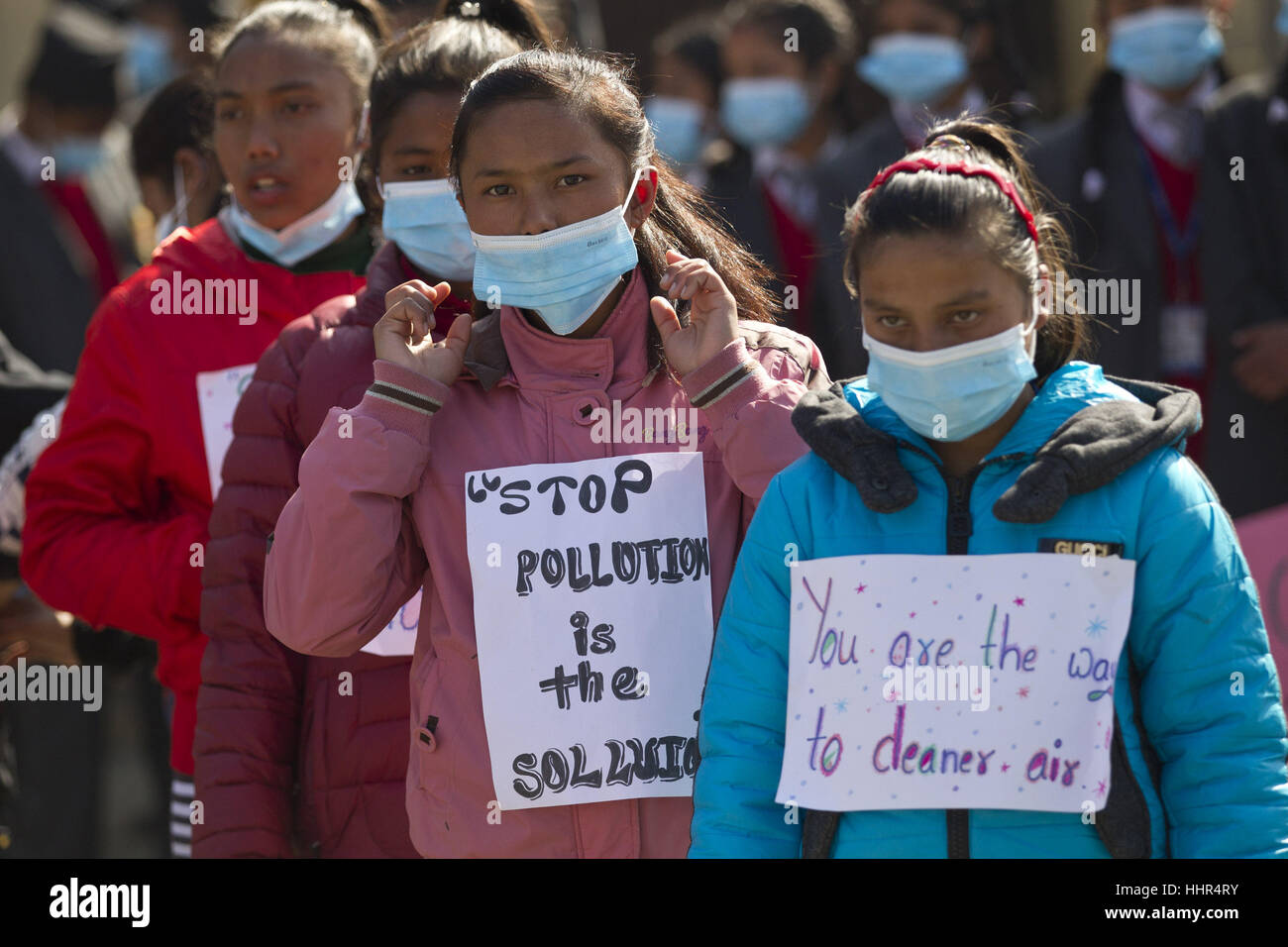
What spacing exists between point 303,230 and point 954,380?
79.4 inches

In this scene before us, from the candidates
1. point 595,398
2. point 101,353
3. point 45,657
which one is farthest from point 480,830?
point 45,657

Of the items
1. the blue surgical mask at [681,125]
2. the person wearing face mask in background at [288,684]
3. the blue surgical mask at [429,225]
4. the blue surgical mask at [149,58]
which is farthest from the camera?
the blue surgical mask at [149,58]

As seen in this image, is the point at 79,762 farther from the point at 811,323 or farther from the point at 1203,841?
the point at 1203,841

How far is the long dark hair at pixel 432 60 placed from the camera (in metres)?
3.91

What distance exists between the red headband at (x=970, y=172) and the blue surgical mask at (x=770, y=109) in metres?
4.93

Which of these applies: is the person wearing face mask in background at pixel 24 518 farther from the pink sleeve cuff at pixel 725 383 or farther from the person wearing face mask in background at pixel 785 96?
the person wearing face mask in background at pixel 785 96

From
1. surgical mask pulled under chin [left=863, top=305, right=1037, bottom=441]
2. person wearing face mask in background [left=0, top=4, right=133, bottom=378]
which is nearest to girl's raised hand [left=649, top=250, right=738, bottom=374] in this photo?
surgical mask pulled under chin [left=863, top=305, right=1037, bottom=441]

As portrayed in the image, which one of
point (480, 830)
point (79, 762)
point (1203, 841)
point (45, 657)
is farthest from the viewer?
point (79, 762)

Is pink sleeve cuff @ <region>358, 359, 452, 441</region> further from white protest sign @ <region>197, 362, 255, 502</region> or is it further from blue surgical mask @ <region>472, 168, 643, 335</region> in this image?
white protest sign @ <region>197, 362, 255, 502</region>

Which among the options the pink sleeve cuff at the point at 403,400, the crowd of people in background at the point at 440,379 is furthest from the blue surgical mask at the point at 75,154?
the pink sleeve cuff at the point at 403,400

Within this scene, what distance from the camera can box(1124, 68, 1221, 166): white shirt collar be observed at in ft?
19.6

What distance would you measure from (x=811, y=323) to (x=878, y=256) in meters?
3.83

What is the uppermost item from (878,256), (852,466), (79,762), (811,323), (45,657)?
(811,323)
